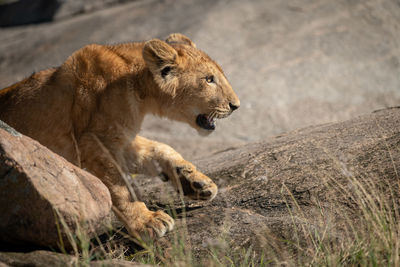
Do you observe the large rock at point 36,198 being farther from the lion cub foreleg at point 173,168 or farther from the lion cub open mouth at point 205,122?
the lion cub open mouth at point 205,122

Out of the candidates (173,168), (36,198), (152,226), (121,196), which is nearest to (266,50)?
(173,168)

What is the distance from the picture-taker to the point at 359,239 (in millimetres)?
3182

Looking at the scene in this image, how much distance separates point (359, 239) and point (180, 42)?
2851 mm

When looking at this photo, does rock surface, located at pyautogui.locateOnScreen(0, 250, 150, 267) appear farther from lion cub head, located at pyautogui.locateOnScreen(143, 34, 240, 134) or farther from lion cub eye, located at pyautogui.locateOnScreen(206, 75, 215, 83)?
lion cub eye, located at pyautogui.locateOnScreen(206, 75, 215, 83)

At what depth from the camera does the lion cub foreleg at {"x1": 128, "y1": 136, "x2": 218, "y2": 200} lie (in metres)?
4.23

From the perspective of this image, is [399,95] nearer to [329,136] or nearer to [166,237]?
[329,136]

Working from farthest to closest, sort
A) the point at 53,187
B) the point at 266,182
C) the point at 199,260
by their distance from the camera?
the point at 266,182
the point at 199,260
the point at 53,187

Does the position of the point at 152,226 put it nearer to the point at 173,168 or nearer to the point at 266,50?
the point at 173,168

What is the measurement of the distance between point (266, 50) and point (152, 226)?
8516 millimetres

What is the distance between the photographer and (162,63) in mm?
4391

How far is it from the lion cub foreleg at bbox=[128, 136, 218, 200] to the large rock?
1129mm

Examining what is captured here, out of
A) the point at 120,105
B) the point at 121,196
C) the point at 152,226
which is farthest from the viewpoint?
the point at 120,105

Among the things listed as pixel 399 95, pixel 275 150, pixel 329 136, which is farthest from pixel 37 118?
pixel 399 95

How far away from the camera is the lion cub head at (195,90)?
4.51 m
